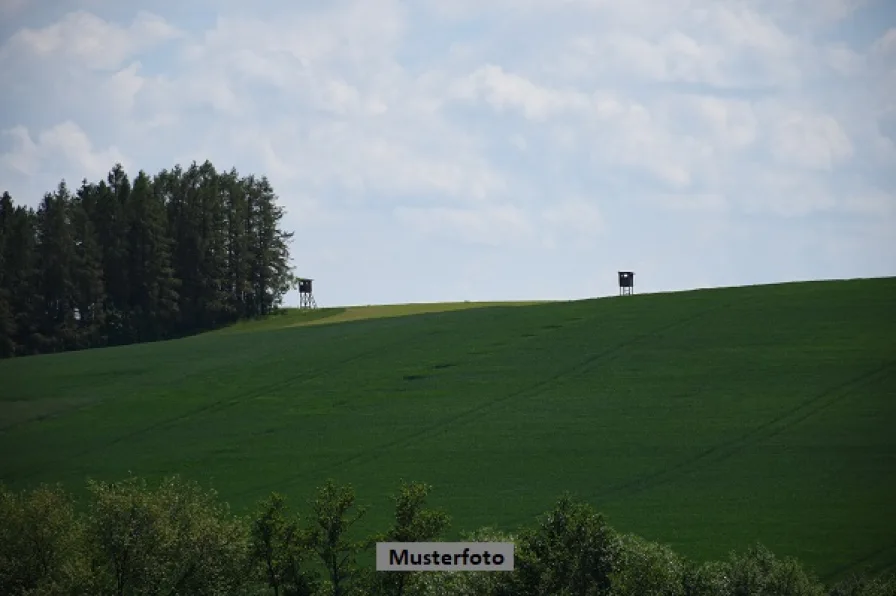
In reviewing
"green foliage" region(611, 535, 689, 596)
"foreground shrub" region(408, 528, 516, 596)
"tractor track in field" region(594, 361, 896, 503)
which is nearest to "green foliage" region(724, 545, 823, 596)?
"green foliage" region(611, 535, 689, 596)

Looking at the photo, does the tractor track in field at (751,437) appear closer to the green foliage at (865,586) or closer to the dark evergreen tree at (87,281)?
the green foliage at (865,586)

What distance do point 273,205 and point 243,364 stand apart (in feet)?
116

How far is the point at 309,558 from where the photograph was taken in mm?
40938

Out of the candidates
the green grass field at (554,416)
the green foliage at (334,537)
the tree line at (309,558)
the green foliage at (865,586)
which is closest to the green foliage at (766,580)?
the tree line at (309,558)

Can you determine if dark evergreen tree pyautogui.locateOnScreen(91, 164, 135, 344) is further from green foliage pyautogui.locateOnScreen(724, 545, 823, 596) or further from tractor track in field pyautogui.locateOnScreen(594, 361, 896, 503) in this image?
green foliage pyautogui.locateOnScreen(724, 545, 823, 596)

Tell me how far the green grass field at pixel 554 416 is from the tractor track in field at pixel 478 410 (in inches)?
5.4

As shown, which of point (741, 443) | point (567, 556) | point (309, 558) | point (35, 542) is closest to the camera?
point (567, 556)

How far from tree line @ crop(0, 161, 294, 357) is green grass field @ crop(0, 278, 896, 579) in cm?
1403

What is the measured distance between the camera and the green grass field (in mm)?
47469

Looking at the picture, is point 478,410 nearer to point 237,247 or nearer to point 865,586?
point 865,586

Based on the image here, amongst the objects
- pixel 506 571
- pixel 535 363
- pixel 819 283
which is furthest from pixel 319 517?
pixel 819 283

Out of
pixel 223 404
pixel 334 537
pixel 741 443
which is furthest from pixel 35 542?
pixel 741 443

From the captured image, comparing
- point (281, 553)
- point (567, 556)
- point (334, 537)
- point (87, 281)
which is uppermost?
point (87, 281)

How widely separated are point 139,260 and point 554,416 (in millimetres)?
49980
